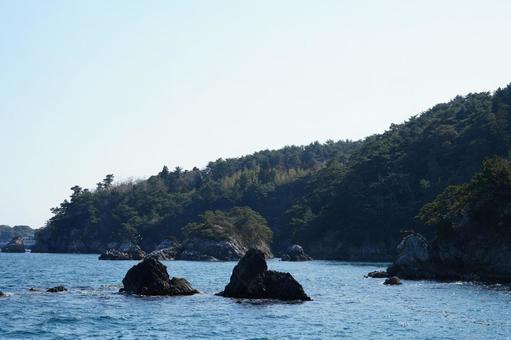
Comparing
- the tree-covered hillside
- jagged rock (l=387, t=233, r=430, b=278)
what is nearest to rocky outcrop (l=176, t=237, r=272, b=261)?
the tree-covered hillside

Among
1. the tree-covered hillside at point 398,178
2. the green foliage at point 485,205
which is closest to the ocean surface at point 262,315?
the green foliage at point 485,205

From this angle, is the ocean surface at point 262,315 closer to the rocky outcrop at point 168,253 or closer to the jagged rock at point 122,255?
the jagged rock at point 122,255

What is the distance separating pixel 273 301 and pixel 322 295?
9.12 meters

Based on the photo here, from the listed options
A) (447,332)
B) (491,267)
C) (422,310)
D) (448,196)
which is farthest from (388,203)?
(447,332)

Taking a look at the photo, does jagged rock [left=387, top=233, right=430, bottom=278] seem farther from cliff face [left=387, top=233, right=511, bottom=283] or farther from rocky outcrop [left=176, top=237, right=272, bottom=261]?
rocky outcrop [left=176, top=237, right=272, bottom=261]

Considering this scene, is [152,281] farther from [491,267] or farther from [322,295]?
[491,267]

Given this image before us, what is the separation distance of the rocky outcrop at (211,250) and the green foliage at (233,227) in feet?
4.14

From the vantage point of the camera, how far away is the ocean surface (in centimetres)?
4466

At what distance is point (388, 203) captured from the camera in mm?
161000

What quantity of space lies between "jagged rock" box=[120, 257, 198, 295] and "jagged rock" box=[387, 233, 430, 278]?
35.9m

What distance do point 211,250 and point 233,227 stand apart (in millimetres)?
10191

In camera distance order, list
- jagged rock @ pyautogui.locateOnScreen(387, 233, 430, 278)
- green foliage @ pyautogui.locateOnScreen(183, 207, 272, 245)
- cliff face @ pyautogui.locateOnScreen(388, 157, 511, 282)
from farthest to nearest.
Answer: green foliage @ pyautogui.locateOnScreen(183, 207, 272, 245)
jagged rock @ pyautogui.locateOnScreen(387, 233, 430, 278)
cliff face @ pyautogui.locateOnScreen(388, 157, 511, 282)

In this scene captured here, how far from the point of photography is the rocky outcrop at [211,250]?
533 ft

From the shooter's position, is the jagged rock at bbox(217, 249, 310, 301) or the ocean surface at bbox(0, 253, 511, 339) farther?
the jagged rock at bbox(217, 249, 310, 301)
